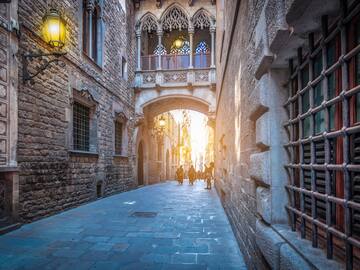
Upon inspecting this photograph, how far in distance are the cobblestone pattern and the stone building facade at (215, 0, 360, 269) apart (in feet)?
17.2

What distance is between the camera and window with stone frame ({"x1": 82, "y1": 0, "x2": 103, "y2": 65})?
1016 centimetres

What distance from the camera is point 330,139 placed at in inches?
61.2

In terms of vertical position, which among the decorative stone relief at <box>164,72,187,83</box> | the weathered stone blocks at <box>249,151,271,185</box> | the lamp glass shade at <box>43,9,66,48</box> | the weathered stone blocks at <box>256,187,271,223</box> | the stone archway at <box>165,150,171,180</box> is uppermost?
the decorative stone relief at <box>164,72,187,83</box>

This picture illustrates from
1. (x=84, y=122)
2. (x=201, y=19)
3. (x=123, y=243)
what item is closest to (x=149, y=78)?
(x=201, y=19)

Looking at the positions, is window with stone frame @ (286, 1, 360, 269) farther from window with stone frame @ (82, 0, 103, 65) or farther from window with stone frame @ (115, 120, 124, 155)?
Answer: window with stone frame @ (115, 120, 124, 155)

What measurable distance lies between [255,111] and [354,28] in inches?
51.6

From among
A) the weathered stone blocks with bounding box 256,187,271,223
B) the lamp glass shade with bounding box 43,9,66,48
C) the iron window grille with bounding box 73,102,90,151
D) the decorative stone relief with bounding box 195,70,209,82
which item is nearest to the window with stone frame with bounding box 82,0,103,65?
the iron window grille with bounding box 73,102,90,151

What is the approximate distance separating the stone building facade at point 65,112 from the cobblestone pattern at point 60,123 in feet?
0.07

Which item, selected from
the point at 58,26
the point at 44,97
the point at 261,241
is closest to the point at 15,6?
the point at 58,26

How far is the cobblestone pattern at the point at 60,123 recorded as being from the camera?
252 inches

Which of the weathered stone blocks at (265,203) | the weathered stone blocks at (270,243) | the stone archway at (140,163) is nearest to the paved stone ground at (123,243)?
the weathered stone blocks at (270,243)

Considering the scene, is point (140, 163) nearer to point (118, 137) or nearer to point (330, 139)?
point (118, 137)

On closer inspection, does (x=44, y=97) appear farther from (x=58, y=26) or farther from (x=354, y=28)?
(x=354, y=28)

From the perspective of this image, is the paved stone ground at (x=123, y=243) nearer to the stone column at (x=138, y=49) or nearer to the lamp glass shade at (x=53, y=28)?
the lamp glass shade at (x=53, y=28)
